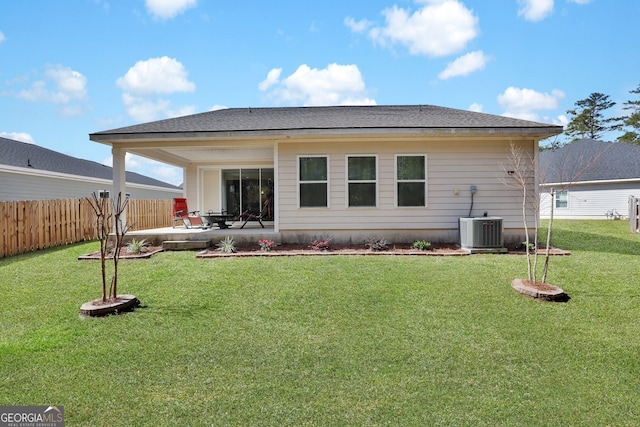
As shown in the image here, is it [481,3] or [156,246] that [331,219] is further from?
[481,3]

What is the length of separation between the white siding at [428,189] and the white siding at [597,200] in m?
11.7

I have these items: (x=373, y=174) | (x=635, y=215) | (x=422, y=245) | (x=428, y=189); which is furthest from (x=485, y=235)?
(x=635, y=215)

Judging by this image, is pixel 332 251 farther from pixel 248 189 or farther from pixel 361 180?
pixel 248 189

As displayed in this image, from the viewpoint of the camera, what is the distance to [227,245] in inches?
321

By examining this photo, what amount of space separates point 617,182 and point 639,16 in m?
8.11

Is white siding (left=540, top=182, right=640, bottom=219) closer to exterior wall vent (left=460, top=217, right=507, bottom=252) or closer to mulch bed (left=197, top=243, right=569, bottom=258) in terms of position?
exterior wall vent (left=460, top=217, right=507, bottom=252)

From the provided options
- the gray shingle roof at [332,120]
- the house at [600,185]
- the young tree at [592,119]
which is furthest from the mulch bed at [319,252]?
the young tree at [592,119]

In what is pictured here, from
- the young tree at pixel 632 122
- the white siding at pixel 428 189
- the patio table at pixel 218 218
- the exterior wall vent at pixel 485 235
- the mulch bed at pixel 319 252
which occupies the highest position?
the young tree at pixel 632 122

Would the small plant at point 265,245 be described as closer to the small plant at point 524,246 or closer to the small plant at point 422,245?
the small plant at point 422,245

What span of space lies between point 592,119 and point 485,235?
40087 millimetres

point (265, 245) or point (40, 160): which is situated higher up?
point (40, 160)

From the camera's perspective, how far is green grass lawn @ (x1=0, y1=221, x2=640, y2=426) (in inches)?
103

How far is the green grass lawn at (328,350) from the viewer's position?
2.60 m

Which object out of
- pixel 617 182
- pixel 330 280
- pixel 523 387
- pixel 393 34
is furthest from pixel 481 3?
pixel 617 182
